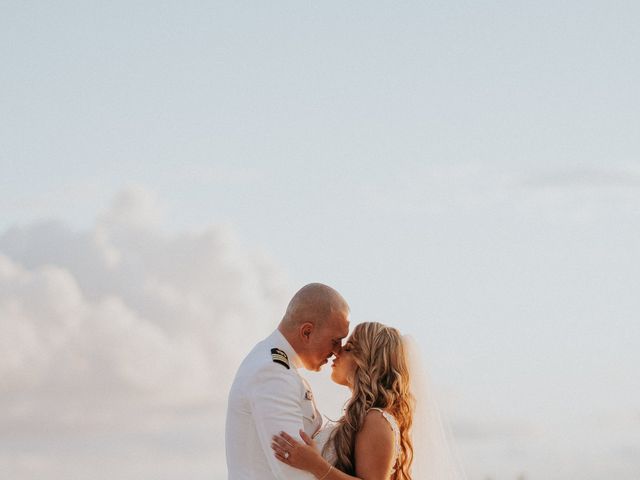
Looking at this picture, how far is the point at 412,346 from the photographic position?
491 inches

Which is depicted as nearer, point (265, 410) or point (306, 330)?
point (265, 410)

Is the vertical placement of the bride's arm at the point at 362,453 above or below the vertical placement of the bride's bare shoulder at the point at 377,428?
below

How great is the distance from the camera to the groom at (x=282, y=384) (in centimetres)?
1150

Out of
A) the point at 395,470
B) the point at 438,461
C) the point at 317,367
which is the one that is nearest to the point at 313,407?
the point at 317,367

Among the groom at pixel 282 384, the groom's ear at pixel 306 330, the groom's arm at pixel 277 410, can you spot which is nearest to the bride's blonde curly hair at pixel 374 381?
the groom at pixel 282 384

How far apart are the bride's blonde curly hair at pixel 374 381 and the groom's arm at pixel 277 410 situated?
0.62 m

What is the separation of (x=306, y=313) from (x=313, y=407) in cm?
98

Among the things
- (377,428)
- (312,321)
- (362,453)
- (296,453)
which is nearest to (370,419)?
(377,428)

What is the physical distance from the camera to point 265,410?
37.7 ft

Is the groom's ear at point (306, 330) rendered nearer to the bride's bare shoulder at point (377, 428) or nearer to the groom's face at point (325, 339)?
the groom's face at point (325, 339)

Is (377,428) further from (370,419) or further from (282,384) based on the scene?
(282,384)

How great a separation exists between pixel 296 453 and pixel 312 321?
1.42 m

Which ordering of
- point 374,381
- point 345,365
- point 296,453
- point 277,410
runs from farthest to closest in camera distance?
1. point 345,365
2. point 374,381
3. point 277,410
4. point 296,453

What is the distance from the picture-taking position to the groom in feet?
37.7
